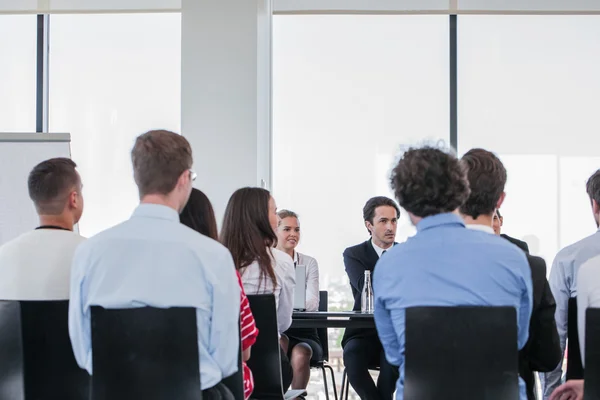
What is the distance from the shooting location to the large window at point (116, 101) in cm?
672

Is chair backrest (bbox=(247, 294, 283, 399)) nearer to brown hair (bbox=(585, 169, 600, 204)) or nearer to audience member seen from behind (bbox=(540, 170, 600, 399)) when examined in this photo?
audience member seen from behind (bbox=(540, 170, 600, 399))

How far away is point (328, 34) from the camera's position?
6652mm

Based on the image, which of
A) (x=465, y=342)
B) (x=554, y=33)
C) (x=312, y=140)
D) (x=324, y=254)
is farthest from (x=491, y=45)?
(x=465, y=342)

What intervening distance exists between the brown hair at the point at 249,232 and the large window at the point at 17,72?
419 centimetres

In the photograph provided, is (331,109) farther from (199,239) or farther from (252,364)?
(199,239)

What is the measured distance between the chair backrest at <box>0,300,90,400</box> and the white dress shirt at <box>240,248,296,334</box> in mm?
887

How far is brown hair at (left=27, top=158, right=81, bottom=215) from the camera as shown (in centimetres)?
270

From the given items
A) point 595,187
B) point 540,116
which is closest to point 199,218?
point 595,187

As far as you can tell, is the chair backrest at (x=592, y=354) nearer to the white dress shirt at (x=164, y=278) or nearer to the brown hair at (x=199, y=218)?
the white dress shirt at (x=164, y=278)

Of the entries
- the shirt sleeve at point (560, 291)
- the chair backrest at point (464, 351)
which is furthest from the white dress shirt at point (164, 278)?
the shirt sleeve at point (560, 291)

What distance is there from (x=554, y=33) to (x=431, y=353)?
5206 millimetres

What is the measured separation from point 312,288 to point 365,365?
0.72m

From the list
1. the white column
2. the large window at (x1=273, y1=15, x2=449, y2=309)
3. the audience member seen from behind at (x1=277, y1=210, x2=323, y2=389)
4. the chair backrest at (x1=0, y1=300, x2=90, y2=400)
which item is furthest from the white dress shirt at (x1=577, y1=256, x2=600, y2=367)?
the large window at (x1=273, y1=15, x2=449, y2=309)

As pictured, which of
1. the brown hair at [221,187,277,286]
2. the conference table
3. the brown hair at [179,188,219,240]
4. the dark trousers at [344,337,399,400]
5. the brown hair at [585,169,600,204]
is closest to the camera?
the brown hair at [179,188,219,240]
